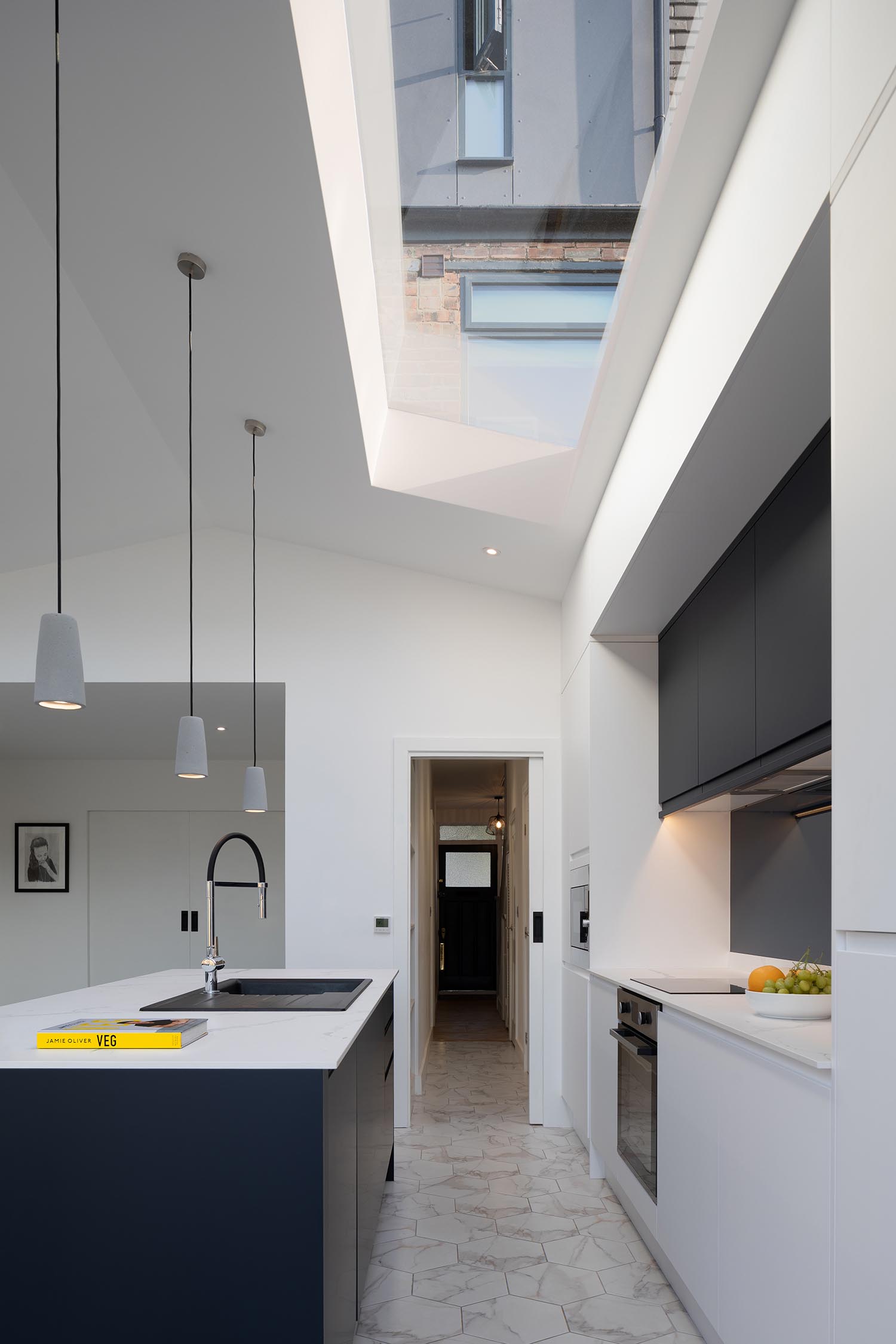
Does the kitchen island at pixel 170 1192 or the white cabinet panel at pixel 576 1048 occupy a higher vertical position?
the kitchen island at pixel 170 1192

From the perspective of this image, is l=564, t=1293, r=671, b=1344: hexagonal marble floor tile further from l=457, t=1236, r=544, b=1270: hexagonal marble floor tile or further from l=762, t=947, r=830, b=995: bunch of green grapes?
l=762, t=947, r=830, b=995: bunch of green grapes

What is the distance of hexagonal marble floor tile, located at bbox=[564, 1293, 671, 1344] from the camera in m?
2.68

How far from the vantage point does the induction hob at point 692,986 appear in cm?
311

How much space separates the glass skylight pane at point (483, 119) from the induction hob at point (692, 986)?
7.71 ft

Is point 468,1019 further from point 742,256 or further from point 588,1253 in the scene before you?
point 742,256

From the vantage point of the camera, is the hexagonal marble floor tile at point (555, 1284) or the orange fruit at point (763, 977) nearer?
the orange fruit at point (763, 977)

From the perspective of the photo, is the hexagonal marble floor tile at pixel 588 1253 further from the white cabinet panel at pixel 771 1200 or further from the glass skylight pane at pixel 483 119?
the glass skylight pane at pixel 483 119

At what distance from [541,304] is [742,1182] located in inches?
95.4

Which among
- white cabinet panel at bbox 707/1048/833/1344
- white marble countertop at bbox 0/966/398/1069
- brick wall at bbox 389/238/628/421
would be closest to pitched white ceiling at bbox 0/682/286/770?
brick wall at bbox 389/238/628/421

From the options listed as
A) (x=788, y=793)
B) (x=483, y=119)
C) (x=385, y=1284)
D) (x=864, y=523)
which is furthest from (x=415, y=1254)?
(x=483, y=119)

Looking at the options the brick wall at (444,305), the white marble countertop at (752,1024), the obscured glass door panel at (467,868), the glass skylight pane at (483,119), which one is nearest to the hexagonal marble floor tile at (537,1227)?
the white marble countertop at (752,1024)

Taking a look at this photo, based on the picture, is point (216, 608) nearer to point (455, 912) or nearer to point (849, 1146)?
point (849, 1146)

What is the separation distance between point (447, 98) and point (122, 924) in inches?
285

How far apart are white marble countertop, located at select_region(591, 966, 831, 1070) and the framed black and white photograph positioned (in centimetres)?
587
